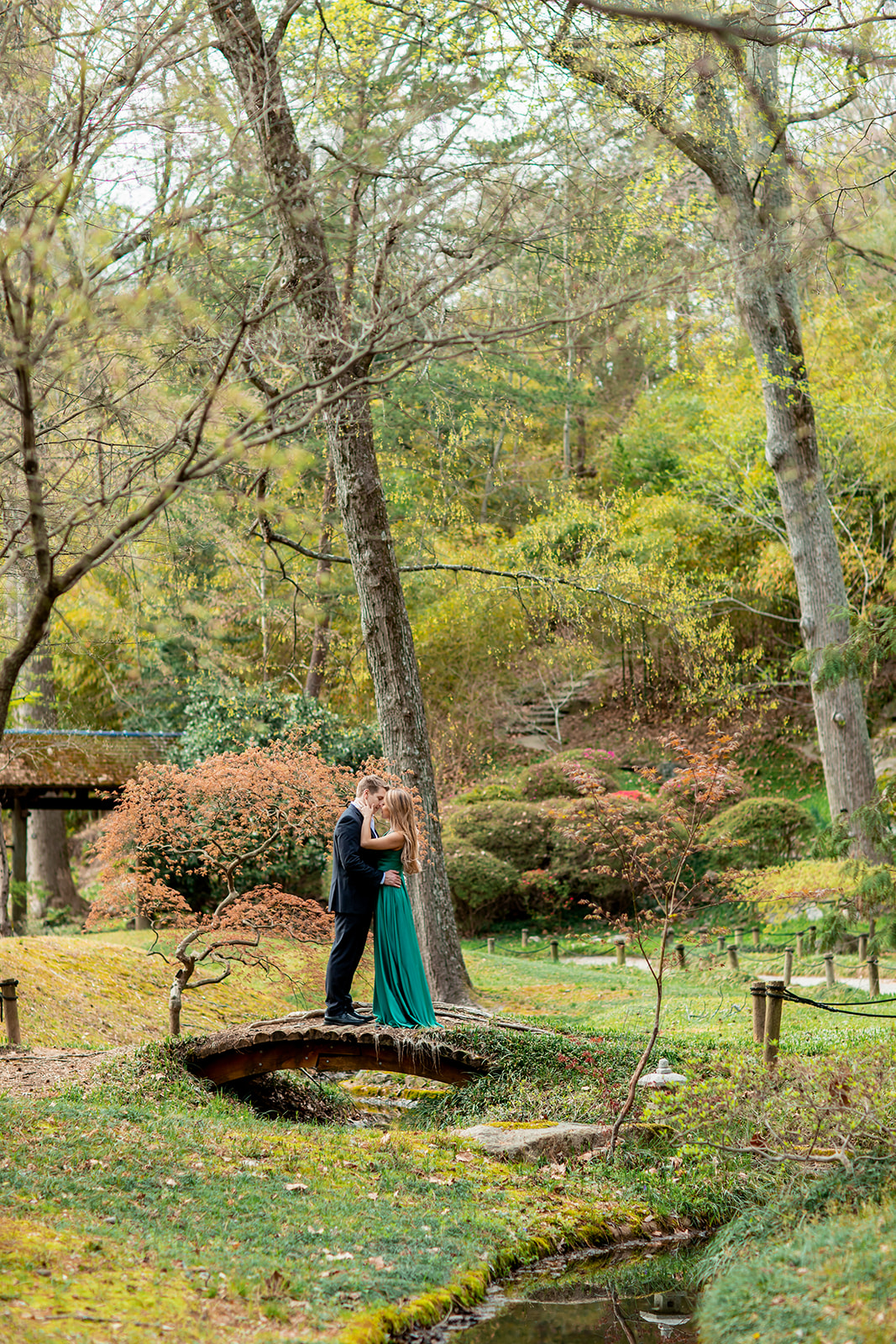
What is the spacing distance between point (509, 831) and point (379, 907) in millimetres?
10927

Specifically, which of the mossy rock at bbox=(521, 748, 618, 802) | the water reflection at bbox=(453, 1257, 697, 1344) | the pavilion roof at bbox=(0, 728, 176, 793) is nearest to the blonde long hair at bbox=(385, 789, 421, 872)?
the water reflection at bbox=(453, 1257, 697, 1344)

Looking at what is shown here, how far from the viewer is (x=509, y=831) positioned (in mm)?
18125

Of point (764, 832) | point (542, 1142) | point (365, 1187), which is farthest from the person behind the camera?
point (764, 832)

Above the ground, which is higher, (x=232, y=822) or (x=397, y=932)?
(x=232, y=822)

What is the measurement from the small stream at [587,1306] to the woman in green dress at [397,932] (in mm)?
2241

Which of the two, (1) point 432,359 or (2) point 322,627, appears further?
(2) point 322,627

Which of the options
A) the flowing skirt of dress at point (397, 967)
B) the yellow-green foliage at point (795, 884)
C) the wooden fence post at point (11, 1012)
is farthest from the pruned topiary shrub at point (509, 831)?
the flowing skirt of dress at point (397, 967)

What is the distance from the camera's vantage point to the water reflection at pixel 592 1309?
15.4 feet

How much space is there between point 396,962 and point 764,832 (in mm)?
11175

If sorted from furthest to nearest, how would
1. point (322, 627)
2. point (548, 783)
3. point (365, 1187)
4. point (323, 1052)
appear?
1. point (548, 783)
2. point (322, 627)
3. point (323, 1052)
4. point (365, 1187)

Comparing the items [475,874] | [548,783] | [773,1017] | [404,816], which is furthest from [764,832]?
[404,816]

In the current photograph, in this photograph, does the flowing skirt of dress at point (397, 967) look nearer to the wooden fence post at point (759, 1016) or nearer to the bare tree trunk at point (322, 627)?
the wooden fence post at point (759, 1016)

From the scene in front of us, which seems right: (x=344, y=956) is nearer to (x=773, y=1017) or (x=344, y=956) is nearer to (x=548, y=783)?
(x=773, y=1017)

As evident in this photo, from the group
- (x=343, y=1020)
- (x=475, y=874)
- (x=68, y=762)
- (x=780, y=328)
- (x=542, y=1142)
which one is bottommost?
(x=542, y=1142)
